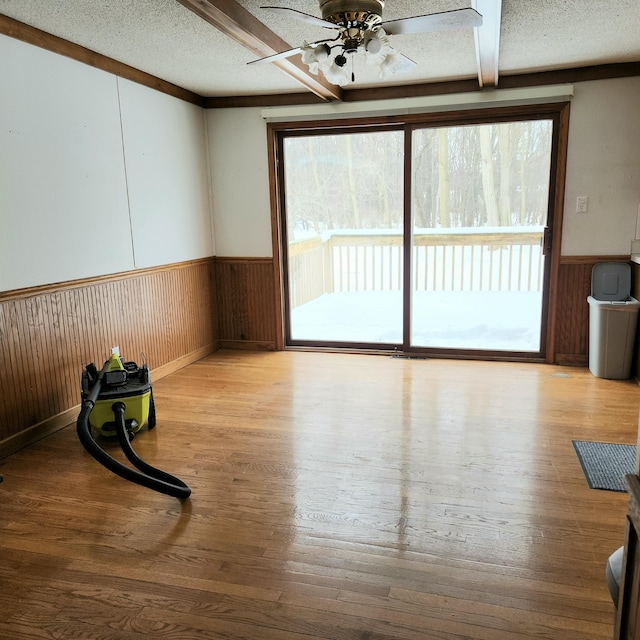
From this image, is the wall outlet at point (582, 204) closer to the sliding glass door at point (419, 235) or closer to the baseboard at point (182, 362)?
the sliding glass door at point (419, 235)

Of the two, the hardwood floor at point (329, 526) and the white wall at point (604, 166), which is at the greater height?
the white wall at point (604, 166)

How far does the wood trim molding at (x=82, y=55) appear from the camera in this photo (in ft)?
9.59

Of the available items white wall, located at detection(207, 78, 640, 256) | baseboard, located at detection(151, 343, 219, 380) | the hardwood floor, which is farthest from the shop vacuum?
white wall, located at detection(207, 78, 640, 256)

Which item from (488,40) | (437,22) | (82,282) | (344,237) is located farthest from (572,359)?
(82,282)

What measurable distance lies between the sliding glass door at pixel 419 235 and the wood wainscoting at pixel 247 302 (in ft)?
0.66

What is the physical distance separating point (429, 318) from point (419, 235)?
0.95 m

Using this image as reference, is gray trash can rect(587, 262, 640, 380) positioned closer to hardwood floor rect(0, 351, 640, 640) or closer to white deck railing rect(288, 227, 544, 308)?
hardwood floor rect(0, 351, 640, 640)

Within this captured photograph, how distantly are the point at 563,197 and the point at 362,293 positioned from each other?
2.16 m

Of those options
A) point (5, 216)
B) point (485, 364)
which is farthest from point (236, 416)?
point (485, 364)

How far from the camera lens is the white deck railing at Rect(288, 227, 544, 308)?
5223 millimetres

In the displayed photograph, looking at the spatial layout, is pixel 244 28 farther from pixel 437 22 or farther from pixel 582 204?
pixel 582 204

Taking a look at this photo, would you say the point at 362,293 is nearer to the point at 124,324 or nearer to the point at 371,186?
the point at 371,186

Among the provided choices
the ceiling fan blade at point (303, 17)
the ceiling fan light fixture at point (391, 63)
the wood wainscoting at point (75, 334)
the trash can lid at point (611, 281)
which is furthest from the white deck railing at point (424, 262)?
the ceiling fan blade at point (303, 17)

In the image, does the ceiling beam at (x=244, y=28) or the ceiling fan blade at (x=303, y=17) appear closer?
the ceiling fan blade at (x=303, y=17)
